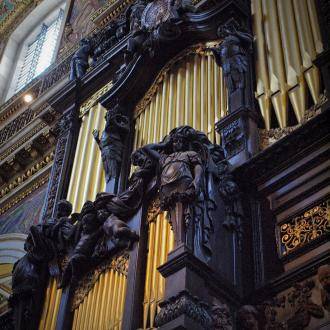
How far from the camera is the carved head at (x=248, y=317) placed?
6.27 metres

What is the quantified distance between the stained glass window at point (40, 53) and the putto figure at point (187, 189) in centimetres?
923

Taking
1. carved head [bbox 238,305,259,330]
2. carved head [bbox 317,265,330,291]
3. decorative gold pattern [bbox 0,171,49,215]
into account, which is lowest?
carved head [bbox 238,305,259,330]

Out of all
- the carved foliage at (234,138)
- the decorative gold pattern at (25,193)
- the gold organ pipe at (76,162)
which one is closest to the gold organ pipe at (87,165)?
the gold organ pipe at (76,162)

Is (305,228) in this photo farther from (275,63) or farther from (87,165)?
(87,165)

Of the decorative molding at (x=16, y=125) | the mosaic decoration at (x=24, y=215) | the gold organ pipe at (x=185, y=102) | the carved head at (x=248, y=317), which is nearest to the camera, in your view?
the carved head at (x=248, y=317)

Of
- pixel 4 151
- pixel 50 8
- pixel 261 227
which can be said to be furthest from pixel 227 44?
pixel 50 8

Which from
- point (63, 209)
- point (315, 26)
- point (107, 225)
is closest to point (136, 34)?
point (63, 209)

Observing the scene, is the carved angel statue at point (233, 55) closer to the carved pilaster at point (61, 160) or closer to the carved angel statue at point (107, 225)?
the carved angel statue at point (107, 225)

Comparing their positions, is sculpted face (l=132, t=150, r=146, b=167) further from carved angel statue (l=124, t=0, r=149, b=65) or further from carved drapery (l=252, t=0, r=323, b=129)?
carved angel statue (l=124, t=0, r=149, b=65)

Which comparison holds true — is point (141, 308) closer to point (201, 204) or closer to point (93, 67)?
point (201, 204)

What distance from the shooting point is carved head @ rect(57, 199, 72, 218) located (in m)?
9.46

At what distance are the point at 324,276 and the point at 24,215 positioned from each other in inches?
290

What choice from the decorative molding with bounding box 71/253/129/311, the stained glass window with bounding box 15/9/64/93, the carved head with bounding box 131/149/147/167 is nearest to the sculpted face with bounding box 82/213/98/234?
the decorative molding with bounding box 71/253/129/311

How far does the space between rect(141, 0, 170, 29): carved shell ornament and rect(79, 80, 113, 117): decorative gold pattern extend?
1.32 meters
